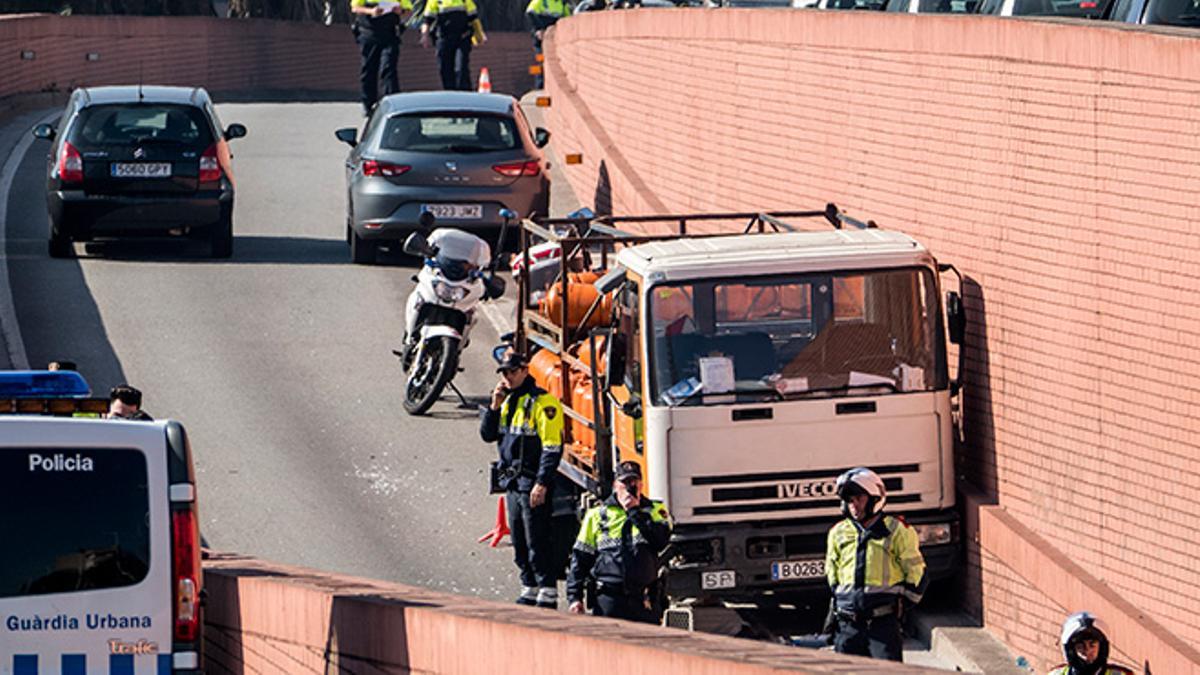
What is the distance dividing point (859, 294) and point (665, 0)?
76.2 feet

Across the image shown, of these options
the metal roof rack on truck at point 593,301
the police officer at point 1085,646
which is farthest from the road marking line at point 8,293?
the police officer at point 1085,646

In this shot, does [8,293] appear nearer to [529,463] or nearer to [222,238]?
[222,238]

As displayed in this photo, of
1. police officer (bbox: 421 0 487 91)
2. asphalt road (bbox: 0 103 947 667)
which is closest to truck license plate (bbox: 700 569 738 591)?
asphalt road (bbox: 0 103 947 667)

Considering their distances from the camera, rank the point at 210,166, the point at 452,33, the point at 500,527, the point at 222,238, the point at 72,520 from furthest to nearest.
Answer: the point at 452,33
the point at 222,238
the point at 210,166
the point at 500,527
the point at 72,520

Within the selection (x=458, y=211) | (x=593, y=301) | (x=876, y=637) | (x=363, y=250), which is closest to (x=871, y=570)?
(x=876, y=637)

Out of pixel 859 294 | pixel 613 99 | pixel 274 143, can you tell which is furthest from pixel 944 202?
pixel 274 143

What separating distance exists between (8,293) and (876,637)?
504 inches

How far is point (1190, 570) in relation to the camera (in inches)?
474

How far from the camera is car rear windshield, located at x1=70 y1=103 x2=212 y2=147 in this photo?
23984mm

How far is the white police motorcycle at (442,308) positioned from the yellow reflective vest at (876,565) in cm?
689

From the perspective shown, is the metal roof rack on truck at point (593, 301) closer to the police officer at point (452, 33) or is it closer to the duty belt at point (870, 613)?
the duty belt at point (870, 613)

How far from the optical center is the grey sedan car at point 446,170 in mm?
23344

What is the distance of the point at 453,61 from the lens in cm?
3553

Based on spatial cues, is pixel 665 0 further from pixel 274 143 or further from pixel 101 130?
pixel 101 130
